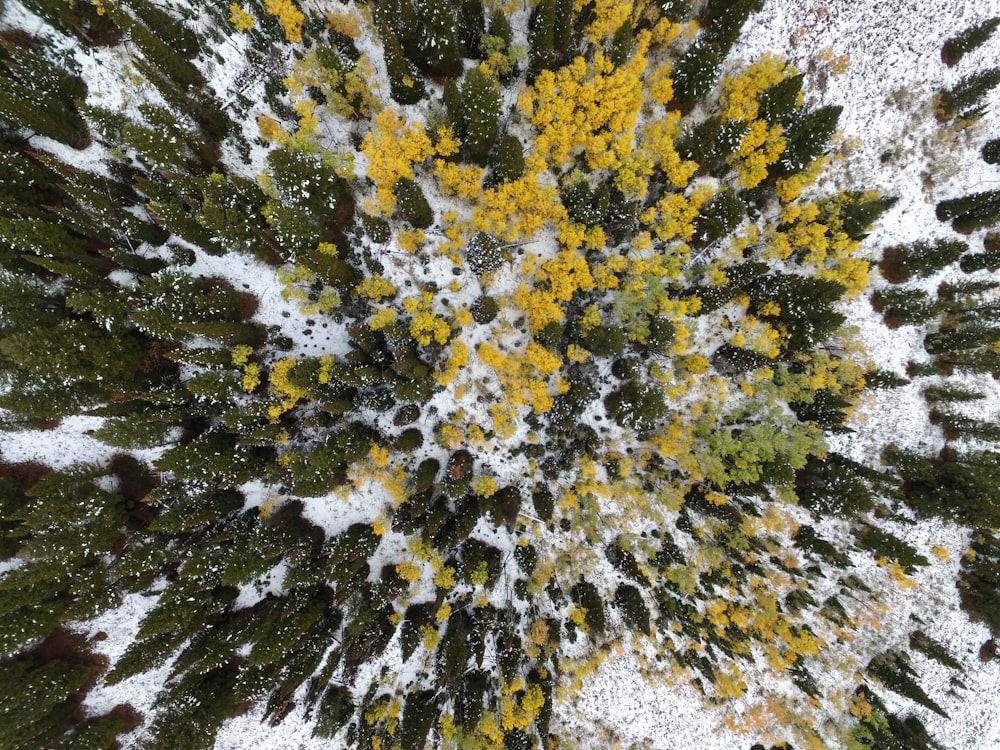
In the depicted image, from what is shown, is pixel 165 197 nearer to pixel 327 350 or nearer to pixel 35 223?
pixel 35 223

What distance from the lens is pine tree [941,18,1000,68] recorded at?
26.2 metres

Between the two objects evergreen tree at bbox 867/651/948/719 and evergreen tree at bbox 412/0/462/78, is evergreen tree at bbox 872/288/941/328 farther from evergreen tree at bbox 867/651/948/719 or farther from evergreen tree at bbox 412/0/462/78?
evergreen tree at bbox 412/0/462/78

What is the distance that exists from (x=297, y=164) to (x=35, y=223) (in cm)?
1404

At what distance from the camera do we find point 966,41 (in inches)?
1045

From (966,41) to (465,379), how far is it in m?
41.7

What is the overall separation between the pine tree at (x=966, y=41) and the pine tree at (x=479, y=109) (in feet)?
105

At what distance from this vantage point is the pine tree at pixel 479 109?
21.2 m

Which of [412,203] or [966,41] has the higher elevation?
[966,41]

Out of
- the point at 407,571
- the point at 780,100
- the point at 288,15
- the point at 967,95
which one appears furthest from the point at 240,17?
the point at 967,95

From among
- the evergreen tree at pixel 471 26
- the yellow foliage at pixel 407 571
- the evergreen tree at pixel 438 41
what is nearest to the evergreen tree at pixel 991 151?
the evergreen tree at pixel 471 26

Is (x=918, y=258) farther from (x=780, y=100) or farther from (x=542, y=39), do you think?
(x=542, y=39)

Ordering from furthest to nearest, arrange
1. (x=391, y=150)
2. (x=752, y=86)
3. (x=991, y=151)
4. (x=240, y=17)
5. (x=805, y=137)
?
(x=991, y=151) → (x=752, y=86) → (x=805, y=137) → (x=391, y=150) → (x=240, y=17)

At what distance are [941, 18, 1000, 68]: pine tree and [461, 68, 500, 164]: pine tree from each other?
31916mm

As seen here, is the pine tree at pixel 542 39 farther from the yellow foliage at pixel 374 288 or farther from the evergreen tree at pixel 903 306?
the evergreen tree at pixel 903 306
